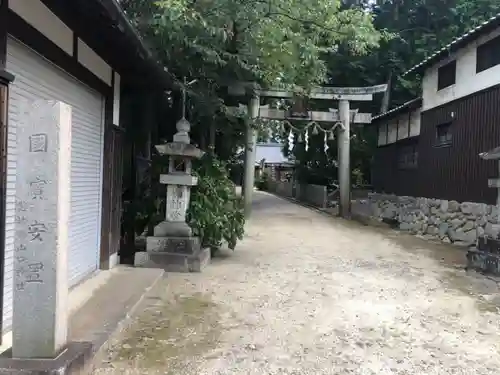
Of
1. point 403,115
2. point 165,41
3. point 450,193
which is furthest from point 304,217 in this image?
point 165,41

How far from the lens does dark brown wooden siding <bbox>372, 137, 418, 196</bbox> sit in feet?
55.5

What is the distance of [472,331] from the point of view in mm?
5242

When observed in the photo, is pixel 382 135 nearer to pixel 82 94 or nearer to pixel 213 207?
pixel 213 207

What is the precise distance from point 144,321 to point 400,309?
124 inches

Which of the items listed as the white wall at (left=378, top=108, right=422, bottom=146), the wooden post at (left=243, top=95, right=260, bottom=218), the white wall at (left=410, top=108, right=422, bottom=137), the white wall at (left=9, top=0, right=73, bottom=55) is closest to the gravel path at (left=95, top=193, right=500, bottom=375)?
the white wall at (left=9, top=0, right=73, bottom=55)

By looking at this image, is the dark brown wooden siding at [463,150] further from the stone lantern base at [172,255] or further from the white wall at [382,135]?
the stone lantern base at [172,255]

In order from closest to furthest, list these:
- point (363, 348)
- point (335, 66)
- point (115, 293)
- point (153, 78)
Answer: point (363, 348) < point (115, 293) < point (153, 78) < point (335, 66)

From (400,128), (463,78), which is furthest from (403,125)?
(463,78)

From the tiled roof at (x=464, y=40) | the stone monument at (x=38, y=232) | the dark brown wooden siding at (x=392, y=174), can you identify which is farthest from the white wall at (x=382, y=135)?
the stone monument at (x=38, y=232)

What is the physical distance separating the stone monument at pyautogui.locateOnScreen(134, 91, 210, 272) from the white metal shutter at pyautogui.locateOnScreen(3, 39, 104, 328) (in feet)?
4.05

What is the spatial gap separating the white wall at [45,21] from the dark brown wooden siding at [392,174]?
1350cm

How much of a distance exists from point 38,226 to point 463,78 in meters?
12.8

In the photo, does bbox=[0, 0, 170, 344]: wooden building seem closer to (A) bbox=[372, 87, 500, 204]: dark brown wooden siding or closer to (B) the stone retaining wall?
(B) the stone retaining wall

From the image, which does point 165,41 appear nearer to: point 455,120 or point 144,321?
point 144,321
